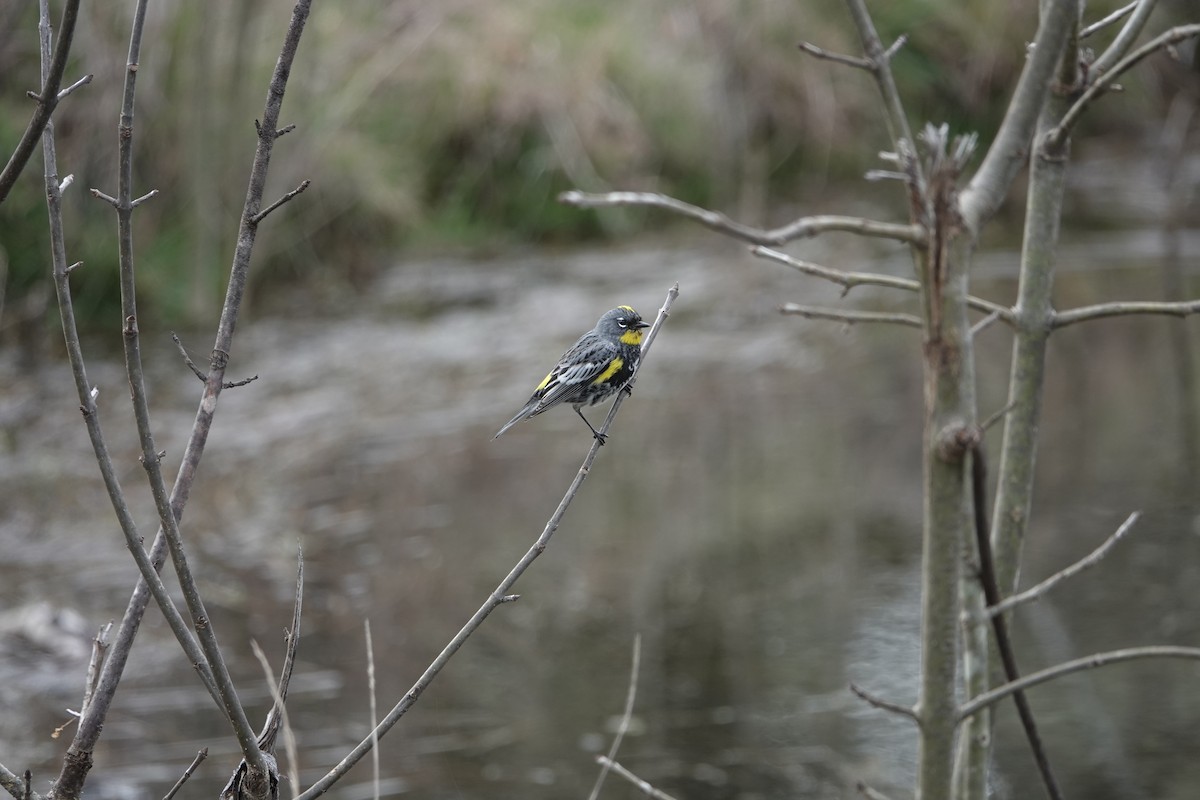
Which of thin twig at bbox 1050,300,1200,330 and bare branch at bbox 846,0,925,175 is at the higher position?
bare branch at bbox 846,0,925,175

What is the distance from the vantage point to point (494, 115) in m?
14.4

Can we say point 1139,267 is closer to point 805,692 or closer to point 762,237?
point 805,692

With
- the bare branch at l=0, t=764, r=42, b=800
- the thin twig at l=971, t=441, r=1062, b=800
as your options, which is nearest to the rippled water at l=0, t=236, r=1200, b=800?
the thin twig at l=971, t=441, r=1062, b=800

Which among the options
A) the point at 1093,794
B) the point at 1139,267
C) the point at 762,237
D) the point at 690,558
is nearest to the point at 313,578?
the point at 690,558

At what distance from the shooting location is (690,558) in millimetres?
7102

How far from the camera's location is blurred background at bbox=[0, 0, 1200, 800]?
216 inches

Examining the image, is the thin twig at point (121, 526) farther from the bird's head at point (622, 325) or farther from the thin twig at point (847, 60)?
the bird's head at point (622, 325)

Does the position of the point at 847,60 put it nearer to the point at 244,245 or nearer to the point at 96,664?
the point at 244,245

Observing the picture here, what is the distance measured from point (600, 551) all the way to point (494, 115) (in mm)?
8123

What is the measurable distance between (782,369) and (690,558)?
11.9ft

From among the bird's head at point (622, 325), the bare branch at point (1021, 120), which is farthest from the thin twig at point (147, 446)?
the bird's head at point (622, 325)

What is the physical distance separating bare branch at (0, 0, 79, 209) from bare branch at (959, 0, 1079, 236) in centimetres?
109

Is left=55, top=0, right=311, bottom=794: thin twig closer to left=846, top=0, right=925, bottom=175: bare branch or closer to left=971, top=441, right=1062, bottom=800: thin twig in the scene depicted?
left=846, top=0, right=925, bottom=175: bare branch

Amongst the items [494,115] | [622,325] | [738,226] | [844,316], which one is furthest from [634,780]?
[494,115]
